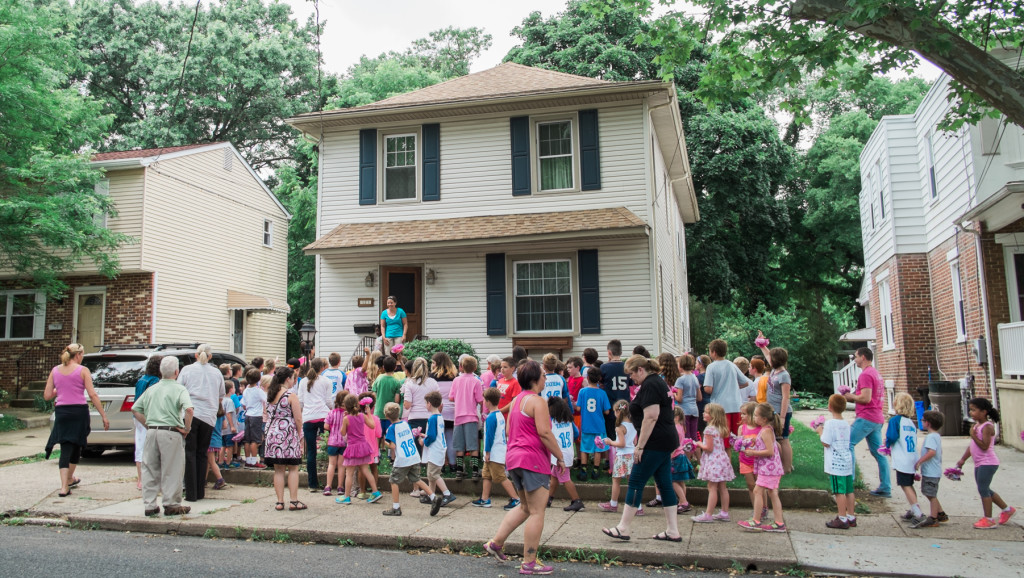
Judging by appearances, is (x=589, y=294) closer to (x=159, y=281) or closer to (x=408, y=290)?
(x=408, y=290)

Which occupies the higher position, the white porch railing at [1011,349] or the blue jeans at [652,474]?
the white porch railing at [1011,349]

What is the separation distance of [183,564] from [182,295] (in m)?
17.1

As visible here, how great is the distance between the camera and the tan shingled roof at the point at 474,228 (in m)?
14.2

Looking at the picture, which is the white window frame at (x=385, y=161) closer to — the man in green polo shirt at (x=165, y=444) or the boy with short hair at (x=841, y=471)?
the man in green polo shirt at (x=165, y=444)

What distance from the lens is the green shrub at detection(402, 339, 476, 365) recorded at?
45.7 feet

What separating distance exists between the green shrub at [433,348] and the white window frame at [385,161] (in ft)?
11.6

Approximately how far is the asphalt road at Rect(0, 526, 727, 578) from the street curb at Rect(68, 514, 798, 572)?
138 millimetres

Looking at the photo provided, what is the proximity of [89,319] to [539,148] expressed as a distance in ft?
46.0

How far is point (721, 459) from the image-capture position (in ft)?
24.1

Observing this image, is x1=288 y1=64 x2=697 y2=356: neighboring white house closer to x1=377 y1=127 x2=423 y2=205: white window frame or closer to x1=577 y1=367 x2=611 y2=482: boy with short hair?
x1=377 y1=127 x2=423 y2=205: white window frame

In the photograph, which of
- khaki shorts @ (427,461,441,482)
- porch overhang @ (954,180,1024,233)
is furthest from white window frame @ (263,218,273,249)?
porch overhang @ (954,180,1024,233)

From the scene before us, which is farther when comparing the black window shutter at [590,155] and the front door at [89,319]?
the front door at [89,319]

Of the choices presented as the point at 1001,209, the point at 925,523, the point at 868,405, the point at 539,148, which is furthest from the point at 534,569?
the point at 539,148

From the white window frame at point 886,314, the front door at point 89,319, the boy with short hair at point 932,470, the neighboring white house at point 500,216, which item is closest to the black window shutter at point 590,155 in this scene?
the neighboring white house at point 500,216
